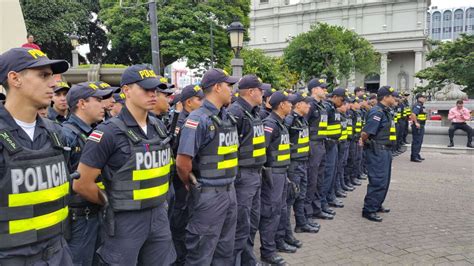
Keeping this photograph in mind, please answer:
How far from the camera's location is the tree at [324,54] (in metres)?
39.1

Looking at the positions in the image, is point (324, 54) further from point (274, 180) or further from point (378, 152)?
point (274, 180)

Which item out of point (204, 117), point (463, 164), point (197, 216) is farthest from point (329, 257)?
point (463, 164)

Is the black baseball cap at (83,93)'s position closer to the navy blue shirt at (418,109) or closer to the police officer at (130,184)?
the police officer at (130,184)

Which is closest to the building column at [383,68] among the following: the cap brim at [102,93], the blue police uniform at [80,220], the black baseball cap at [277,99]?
the black baseball cap at [277,99]

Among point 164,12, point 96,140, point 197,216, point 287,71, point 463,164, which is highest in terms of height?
point 164,12

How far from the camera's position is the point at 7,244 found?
2.15m

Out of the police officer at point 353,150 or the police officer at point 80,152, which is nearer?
the police officer at point 80,152

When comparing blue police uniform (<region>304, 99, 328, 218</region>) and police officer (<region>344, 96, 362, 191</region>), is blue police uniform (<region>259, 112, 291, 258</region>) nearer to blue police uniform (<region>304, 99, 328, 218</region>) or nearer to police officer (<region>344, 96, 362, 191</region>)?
blue police uniform (<region>304, 99, 328, 218</region>)

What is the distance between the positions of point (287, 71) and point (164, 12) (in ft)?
54.5

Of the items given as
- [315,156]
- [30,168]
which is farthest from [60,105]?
[315,156]

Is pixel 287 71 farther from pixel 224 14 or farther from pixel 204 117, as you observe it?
pixel 204 117

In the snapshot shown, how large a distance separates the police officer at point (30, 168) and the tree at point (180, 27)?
2562 centimetres

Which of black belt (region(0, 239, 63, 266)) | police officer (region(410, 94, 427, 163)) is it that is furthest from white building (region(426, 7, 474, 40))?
black belt (region(0, 239, 63, 266))

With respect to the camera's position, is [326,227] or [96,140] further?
[326,227]
